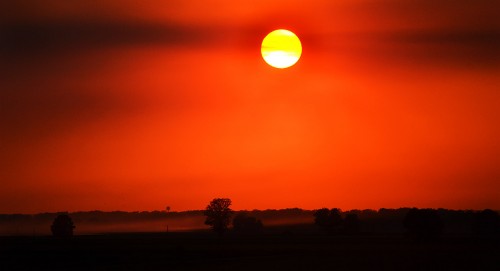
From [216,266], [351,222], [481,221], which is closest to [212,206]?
[351,222]

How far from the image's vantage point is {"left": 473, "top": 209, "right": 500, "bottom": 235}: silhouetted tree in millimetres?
178500

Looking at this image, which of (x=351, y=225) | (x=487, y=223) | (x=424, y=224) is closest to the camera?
(x=424, y=224)

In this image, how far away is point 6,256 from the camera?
3314 inches

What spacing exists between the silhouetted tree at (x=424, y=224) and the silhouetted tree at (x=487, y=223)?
3498 cm

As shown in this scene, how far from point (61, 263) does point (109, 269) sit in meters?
9.71

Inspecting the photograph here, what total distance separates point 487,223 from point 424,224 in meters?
41.1

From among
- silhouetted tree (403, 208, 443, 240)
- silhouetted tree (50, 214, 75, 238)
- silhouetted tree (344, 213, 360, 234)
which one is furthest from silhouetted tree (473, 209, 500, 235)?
silhouetted tree (50, 214, 75, 238)

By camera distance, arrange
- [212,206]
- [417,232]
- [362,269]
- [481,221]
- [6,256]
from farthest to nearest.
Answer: [212,206]
[481,221]
[417,232]
[6,256]
[362,269]

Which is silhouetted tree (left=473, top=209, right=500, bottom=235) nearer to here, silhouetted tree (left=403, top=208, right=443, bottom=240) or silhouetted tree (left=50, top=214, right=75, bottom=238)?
silhouetted tree (left=403, top=208, right=443, bottom=240)

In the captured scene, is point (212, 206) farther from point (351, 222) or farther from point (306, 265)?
point (306, 265)

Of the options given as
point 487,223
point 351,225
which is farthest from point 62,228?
point 487,223

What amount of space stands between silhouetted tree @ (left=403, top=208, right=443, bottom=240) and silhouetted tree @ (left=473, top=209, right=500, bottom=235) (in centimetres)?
3498

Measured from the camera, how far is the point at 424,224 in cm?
14588

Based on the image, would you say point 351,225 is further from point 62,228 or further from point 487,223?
point 62,228
